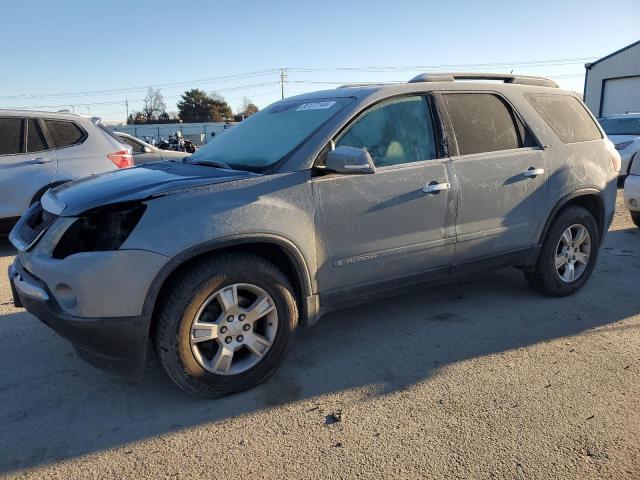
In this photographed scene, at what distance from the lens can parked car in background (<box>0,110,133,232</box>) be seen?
6566 millimetres

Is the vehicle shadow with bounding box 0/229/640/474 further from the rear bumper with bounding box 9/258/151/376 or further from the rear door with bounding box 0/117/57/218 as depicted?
the rear door with bounding box 0/117/57/218

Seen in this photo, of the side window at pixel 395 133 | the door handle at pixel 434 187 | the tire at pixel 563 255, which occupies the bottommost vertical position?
the tire at pixel 563 255

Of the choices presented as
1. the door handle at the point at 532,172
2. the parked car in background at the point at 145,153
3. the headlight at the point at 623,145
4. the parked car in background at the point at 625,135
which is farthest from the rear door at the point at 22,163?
the headlight at the point at 623,145

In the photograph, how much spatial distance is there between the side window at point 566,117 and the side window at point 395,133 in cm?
128

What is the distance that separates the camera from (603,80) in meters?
29.9

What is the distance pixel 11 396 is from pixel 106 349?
85cm

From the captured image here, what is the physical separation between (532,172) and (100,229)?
325 centimetres

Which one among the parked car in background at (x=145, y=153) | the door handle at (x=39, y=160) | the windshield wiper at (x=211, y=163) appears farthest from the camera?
the parked car in background at (x=145, y=153)

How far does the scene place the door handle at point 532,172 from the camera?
13.8 feet

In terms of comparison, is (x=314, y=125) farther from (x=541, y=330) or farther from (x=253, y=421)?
(x=541, y=330)

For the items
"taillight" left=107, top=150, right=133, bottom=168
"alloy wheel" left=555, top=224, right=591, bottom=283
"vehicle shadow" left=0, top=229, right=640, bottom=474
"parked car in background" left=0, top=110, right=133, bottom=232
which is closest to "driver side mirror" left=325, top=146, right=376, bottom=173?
"vehicle shadow" left=0, top=229, right=640, bottom=474

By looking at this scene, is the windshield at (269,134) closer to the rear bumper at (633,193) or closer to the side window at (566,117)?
the side window at (566,117)

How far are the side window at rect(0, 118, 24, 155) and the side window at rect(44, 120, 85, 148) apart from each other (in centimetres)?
34

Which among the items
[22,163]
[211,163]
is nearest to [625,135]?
[211,163]
